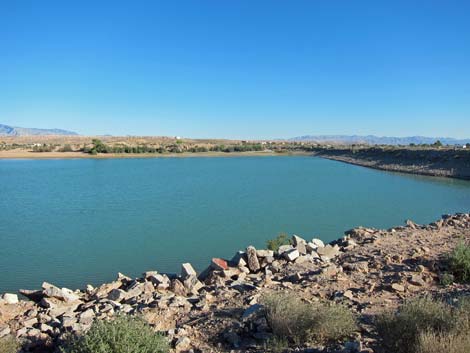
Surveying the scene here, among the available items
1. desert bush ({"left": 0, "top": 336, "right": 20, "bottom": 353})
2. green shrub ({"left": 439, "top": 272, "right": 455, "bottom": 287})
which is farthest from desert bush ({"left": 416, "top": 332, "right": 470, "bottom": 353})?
desert bush ({"left": 0, "top": 336, "right": 20, "bottom": 353})

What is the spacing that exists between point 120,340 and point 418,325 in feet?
11.4

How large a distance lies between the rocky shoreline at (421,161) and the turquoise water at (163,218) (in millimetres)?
10583

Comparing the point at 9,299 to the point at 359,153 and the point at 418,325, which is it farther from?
the point at 359,153

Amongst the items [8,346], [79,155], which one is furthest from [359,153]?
[8,346]

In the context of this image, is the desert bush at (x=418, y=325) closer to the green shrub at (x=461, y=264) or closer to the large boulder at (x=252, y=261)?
the green shrub at (x=461, y=264)

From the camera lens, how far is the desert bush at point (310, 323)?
5.56 m

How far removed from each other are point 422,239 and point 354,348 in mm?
8445

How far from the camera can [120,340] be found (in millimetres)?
4871

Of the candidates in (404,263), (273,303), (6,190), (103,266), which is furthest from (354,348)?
(6,190)

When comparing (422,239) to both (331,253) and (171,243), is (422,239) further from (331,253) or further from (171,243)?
(171,243)

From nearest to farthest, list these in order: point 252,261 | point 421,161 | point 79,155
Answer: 1. point 252,261
2. point 421,161
3. point 79,155

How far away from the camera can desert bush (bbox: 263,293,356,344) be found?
5562 millimetres

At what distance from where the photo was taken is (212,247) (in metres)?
16.3

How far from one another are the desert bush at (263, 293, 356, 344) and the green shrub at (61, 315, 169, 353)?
1583mm
